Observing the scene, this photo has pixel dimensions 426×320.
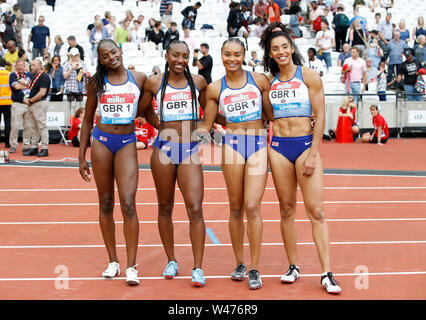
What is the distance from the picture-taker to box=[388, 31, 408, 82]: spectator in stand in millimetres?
21719

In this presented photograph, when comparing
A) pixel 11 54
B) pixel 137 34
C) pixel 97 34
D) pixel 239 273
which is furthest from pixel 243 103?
pixel 137 34

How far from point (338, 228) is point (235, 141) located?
2.83 meters

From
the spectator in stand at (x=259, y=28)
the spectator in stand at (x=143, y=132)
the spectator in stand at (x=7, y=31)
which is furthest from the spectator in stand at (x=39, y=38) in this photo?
the spectator in stand at (x=143, y=132)

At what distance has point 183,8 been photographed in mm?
25625

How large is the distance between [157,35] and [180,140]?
660 inches

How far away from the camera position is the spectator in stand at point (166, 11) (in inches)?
972

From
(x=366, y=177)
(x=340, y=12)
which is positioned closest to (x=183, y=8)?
(x=340, y=12)

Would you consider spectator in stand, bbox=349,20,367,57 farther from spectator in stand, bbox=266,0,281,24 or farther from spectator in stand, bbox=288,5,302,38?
spectator in stand, bbox=266,0,281,24

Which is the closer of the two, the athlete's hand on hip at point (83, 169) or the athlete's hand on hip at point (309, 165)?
the athlete's hand on hip at point (309, 165)

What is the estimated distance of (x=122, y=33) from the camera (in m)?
23.1

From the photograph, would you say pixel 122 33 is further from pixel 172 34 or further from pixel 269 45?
pixel 269 45

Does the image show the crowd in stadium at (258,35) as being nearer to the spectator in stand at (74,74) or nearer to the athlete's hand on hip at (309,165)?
the spectator in stand at (74,74)

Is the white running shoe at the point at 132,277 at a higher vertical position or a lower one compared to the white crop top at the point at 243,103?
lower

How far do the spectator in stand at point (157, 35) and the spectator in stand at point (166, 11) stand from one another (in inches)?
62.8
